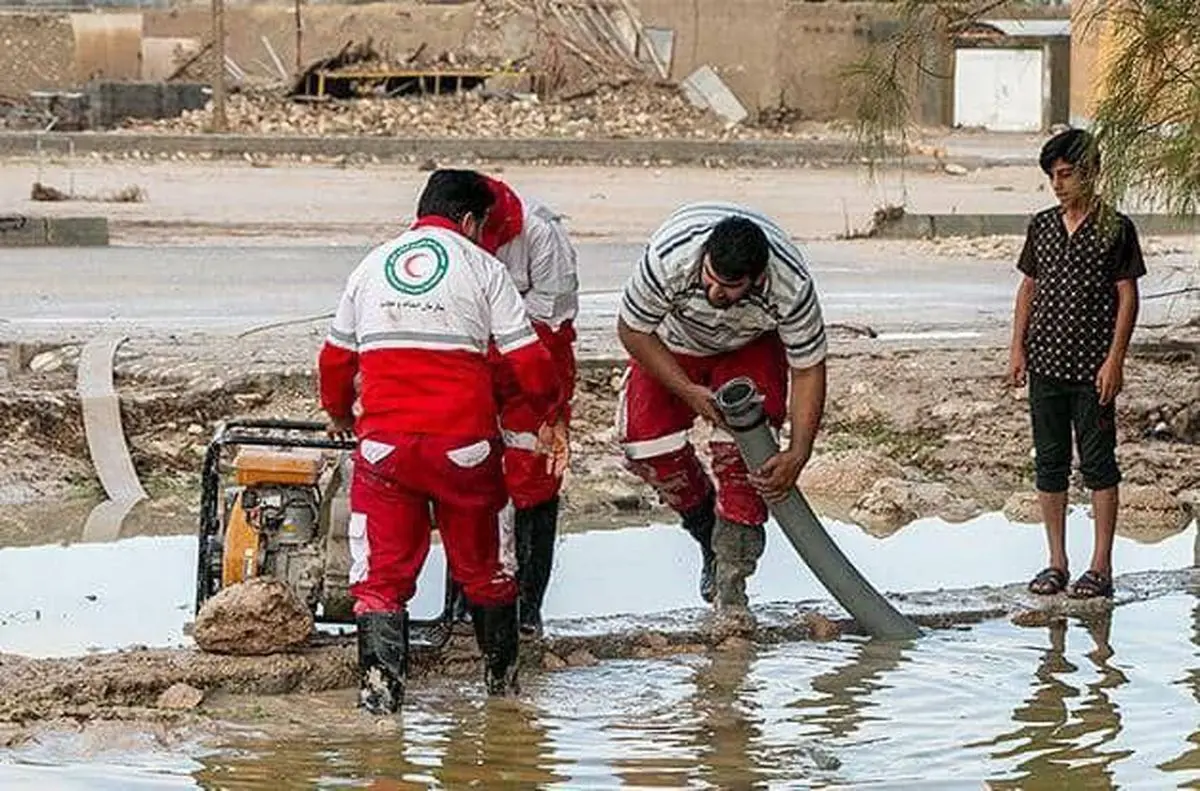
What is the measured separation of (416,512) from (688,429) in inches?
62.8

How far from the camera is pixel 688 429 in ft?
26.4

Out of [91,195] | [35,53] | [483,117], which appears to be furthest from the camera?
[35,53]

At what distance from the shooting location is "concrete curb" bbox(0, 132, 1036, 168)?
2967 cm

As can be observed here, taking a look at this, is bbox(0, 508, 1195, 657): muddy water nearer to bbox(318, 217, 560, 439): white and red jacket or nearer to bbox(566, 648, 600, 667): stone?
bbox(566, 648, 600, 667): stone

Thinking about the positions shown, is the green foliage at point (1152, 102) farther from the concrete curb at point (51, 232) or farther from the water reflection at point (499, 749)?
the concrete curb at point (51, 232)

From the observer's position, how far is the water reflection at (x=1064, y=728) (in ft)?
21.4

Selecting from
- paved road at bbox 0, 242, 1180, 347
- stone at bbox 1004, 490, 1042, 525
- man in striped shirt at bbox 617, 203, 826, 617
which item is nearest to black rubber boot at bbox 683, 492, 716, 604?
man in striped shirt at bbox 617, 203, 826, 617

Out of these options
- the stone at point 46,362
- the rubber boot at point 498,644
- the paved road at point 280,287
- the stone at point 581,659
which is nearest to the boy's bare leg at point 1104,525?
the stone at point 581,659

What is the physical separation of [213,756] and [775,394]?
A: 2310 millimetres

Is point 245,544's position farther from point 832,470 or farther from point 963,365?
point 963,365

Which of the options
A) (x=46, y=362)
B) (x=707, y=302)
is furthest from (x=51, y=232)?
(x=707, y=302)

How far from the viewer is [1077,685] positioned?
747 cm

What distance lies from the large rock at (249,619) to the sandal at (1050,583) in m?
2.76

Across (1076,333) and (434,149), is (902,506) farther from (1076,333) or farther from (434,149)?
(434,149)
